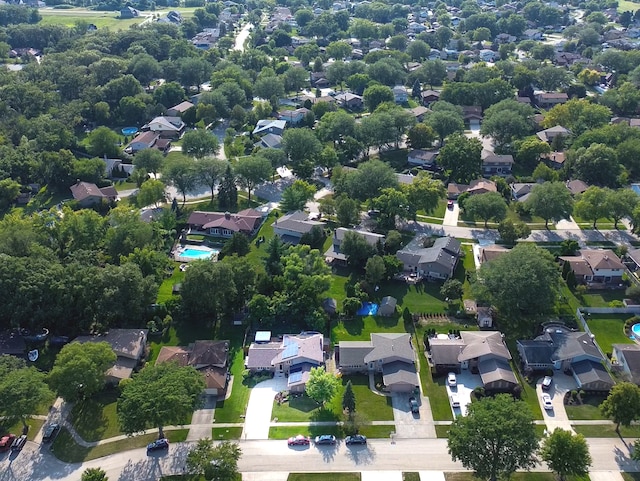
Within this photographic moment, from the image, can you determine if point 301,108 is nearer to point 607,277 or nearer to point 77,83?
point 77,83

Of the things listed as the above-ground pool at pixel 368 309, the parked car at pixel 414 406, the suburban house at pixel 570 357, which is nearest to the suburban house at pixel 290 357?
the above-ground pool at pixel 368 309

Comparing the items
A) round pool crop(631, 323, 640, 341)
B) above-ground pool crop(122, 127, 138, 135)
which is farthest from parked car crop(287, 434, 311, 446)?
above-ground pool crop(122, 127, 138, 135)

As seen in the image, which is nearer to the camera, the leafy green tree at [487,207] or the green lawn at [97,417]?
the green lawn at [97,417]

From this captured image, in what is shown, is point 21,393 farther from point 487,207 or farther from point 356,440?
point 487,207

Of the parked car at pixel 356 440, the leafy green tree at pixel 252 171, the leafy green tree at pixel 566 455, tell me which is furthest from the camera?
the leafy green tree at pixel 252 171

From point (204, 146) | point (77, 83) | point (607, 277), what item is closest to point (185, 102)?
point (77, 83)

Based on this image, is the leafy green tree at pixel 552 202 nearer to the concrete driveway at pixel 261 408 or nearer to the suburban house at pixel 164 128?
the concrete driveway at pixel 261 408
